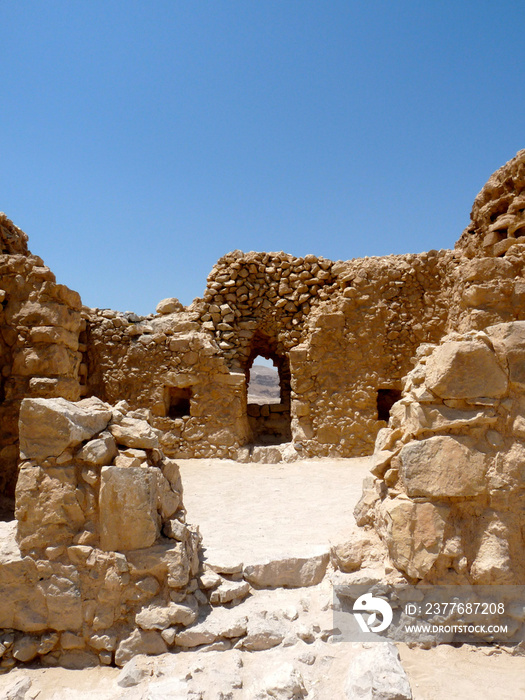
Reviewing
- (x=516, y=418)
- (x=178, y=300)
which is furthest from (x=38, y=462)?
(x=178, y=300)

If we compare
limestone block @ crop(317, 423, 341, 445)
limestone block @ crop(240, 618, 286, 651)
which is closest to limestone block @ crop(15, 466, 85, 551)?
limestone block @ crop(240, 618, 286, 651)

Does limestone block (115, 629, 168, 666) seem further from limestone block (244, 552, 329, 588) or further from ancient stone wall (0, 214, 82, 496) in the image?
ancient stone wall (0, 214, 82, 496)

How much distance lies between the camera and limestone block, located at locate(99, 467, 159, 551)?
10.1ft

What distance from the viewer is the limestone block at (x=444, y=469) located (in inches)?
118

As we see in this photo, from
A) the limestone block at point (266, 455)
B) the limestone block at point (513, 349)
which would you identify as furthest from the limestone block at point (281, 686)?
the limestone block at point (266, 455)

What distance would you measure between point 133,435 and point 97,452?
33 centimetres

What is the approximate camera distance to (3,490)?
4.84 m

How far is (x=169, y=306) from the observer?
10.3 m

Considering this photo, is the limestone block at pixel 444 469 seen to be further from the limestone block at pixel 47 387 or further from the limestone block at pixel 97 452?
the limestone block at pixel 47 387

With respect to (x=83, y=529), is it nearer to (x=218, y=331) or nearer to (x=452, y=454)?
(x=452, y=454)

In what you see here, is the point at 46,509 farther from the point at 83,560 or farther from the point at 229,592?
the point at 229,592

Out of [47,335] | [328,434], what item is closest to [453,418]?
[47,335]

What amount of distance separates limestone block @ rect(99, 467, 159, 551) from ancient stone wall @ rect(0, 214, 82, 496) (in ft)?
7.54

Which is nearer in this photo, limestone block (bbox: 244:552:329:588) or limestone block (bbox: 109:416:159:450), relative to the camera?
limestone block (bbox: 109:416:159:450)
